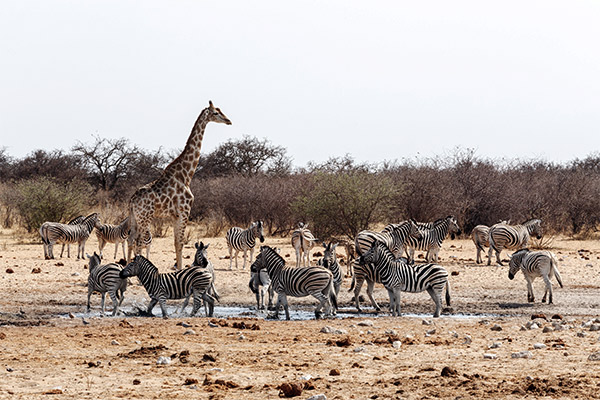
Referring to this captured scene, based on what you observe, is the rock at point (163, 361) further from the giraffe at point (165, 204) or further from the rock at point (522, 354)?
the giraffe at point (165, 204)

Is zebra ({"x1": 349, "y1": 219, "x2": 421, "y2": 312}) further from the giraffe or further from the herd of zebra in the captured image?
the giraffe

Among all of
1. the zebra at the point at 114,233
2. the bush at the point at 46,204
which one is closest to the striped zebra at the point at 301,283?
the zebra at the point at 114,233

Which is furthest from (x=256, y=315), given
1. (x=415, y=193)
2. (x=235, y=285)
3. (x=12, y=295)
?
(x=415, y=193)

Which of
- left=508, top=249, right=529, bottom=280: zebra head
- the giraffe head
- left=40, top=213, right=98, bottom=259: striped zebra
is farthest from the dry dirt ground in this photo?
left=40, top=213, right=98, bottom=259: striped zebra

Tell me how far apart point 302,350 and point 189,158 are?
8274mm

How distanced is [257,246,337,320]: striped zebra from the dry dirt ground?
40 centimetres

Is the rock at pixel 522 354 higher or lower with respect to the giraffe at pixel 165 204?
lower

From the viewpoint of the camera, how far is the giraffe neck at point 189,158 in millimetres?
16656

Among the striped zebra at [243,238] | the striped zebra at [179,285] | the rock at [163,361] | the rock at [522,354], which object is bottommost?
the rock at [163,361]

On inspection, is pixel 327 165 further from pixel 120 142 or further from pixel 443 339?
pixel 443 339

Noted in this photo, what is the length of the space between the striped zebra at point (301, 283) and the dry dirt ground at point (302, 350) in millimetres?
404

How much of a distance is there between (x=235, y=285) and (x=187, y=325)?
530cm

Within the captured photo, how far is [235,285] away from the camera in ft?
54.2

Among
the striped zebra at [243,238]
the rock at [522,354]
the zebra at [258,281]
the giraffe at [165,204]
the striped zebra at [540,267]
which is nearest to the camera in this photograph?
the rock at [522,354]
